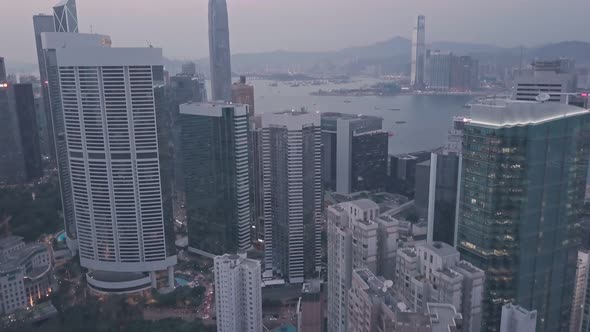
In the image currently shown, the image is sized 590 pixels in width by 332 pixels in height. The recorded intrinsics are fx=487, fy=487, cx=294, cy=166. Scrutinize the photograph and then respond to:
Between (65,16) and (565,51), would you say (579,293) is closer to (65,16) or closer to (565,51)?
(565,51)

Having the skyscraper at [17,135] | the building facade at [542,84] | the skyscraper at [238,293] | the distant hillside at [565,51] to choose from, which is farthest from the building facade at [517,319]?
the skyscraper at [17,135]

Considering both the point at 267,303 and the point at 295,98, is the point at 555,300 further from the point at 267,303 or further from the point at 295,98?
the point at 295,98

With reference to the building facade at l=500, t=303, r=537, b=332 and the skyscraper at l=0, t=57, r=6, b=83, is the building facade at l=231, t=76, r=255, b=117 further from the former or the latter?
the building facade at l=500, t=303, r=537, b=332

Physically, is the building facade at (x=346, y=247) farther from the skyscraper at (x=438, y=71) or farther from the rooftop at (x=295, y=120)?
the skyscraper at (x=438, y=71)

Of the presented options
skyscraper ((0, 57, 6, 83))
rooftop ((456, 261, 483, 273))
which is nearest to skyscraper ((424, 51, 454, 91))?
skyscraper ((0, 57, 6, 83))

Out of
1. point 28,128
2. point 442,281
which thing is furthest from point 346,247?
point 28,128

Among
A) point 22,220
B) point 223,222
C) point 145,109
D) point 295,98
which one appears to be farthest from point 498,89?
point 22,220
